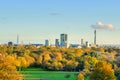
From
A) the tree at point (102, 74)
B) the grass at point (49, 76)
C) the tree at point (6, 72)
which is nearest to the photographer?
the tree at point (6, 72)

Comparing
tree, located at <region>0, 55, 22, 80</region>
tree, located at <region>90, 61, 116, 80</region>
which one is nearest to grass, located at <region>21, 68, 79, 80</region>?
tree, located at <region>90, 61, 116, 80</region>

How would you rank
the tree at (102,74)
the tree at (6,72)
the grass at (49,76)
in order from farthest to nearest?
the grass at (49,76), the tree at (102,74), the tree at (6,72)

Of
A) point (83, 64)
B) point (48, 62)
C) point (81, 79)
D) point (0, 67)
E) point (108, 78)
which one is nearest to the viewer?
point (0, 67)

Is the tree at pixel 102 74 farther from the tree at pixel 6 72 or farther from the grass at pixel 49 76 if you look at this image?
the grass at pixel 49 76

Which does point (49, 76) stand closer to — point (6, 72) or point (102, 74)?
point (102, 74)

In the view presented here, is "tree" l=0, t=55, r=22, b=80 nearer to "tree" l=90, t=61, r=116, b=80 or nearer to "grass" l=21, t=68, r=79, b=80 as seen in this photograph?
"tree" l=90, t=61, r=116, b=80

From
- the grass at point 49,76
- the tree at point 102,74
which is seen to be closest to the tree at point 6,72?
→ the tree at point 102,74

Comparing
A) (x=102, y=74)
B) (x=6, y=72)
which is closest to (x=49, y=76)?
(x=102, y=74)

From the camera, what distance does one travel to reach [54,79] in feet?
254

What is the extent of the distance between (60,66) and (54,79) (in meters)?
30.5

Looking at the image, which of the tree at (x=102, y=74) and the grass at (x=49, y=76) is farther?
the grass at (x=49, y=76)

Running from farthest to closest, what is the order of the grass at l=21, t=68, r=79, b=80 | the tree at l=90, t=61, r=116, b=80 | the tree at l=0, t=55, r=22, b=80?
the grass at l=21, t=68, r=79, b=80 → the tree at l=90, t=61, r=116, b=80 → the tree at l=0, t=55, r=22, b=80

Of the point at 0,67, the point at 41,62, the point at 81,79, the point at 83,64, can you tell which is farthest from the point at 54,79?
the point at 0,67

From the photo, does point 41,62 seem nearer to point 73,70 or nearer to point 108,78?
point 73,70
